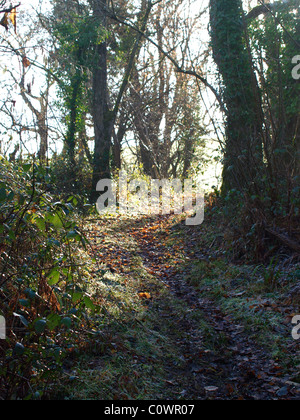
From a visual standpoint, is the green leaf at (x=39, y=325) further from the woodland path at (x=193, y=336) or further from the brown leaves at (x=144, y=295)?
the brown leaves at (x=144, y=295)

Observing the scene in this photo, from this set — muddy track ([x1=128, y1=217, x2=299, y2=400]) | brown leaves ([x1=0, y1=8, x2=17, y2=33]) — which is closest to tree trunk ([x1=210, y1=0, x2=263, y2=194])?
muddy track ([x1=128, y1=217, x2=299, y2=400])

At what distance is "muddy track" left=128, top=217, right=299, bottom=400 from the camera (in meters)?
3.55

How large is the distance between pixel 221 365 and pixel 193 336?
671 millimetres

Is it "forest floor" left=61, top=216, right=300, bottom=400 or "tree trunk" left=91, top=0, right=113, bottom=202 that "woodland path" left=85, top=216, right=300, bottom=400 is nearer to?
"forest floor" left=61, top=216, right=300, bottom=400

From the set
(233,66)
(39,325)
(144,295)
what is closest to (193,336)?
(144,295)

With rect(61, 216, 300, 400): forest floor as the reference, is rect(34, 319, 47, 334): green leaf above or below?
above

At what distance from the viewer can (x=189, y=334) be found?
189 inches

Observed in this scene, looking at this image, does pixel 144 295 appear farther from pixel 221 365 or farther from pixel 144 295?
pixel 221 365

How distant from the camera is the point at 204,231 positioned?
9703 mm

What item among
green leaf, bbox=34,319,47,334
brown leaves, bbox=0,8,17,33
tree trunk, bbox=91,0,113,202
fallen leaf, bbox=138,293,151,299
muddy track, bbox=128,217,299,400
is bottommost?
muddy track, bbox=128,217,299,400

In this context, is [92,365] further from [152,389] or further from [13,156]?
[13,156]

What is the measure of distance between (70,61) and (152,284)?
9178mm

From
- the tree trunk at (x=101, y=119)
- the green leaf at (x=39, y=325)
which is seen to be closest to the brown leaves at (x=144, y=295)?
the green leaf at (x=39, y=325)

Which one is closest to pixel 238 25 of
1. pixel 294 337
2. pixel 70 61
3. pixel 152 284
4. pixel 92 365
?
pixel 70 61
